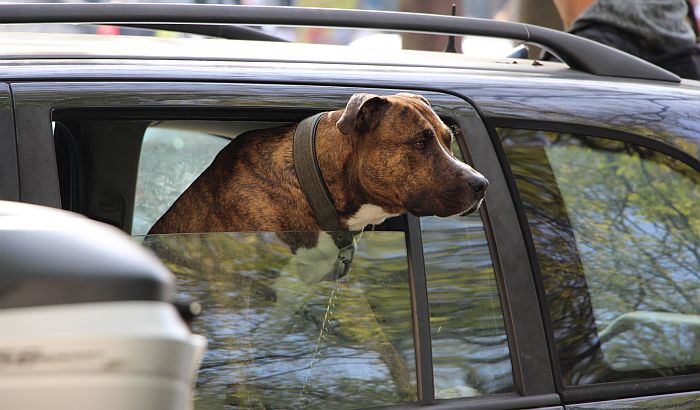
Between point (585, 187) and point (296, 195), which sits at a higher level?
point (585, 187)

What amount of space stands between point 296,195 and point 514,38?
30.6 inches

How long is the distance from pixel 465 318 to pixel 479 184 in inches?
15.4

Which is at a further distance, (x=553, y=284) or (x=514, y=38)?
(x=514, y=38)

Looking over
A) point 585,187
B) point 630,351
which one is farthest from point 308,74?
point 630,351

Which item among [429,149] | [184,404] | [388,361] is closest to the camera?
[184,404]

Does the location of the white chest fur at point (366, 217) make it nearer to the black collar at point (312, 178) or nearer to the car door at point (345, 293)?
the black collar at point (312, 178)

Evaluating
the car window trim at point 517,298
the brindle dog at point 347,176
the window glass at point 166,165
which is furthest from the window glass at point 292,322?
the window glass at point 166,165

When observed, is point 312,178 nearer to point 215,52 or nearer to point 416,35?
point 215,52

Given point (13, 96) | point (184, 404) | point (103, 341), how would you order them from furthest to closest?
point (13, 96)
point (184, 404)
point (103, 341)

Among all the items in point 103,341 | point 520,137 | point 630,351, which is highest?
point 103,341

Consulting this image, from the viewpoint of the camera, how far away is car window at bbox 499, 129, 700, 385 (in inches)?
107

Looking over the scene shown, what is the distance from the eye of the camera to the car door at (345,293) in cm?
233

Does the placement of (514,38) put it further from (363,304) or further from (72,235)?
(72,235)

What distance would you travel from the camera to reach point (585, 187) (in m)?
2.84
